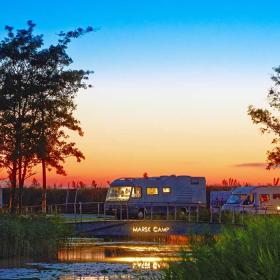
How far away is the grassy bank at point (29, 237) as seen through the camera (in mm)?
27984

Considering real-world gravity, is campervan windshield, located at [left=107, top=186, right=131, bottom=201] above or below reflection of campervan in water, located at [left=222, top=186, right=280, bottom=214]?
above

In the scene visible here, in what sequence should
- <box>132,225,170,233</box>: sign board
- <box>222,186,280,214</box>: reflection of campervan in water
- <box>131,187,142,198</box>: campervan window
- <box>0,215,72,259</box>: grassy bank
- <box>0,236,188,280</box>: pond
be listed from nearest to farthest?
<box>0,236,188,280</box>: pond → <box>0,215,72,259</box>: grassy bank → <box>132,225,170,233</box>: sign board → <box>222,186,280,214</box>: reflection of campervan in water → <box>131,187,142,198</box>: campervan window

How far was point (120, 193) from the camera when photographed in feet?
176

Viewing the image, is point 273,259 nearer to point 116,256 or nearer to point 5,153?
point 116,256

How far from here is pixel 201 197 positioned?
5512cm

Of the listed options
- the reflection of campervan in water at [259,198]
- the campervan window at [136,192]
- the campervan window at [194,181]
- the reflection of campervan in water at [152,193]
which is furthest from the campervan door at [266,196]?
the campervan window at [136,192]

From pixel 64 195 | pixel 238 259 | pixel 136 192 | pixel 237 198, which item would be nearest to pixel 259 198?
pixel 237 198

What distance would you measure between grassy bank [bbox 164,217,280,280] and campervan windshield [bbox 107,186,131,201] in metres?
42.1

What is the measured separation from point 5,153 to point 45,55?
6.34 meters

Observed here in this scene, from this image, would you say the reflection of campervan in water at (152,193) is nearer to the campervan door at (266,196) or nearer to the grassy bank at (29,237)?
the campervan door at (266,196)

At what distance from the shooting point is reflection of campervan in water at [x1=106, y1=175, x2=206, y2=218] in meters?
53.1

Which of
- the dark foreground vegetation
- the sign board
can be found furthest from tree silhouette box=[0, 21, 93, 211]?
the dark foreground vegetation

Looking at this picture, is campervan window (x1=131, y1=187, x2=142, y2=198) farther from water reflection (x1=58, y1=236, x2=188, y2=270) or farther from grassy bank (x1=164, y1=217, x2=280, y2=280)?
grassy bank (x1=164, y1=217, x2=280, y2=280)

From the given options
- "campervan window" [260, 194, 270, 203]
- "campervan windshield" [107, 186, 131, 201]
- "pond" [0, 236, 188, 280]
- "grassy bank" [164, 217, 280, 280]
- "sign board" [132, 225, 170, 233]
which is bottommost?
"pond" [0, 236, 188, 280]
